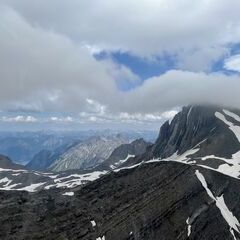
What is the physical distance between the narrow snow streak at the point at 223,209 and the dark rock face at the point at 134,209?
1.59 metres

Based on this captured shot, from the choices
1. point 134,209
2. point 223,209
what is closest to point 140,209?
point 134,209

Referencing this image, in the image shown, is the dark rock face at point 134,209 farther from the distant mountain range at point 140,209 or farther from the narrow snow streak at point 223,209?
the narrow snow streak at point 223,209

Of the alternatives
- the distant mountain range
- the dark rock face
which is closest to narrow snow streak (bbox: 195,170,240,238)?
the distant mountain range

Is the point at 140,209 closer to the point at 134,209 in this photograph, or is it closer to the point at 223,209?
the point at 134,209

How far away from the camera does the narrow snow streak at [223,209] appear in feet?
518

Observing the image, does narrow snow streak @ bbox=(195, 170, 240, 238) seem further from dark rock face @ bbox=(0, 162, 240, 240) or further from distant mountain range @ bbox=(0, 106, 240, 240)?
dark rock face @ bbox=(0, 162, 240, 240)

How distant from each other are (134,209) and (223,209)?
113ft

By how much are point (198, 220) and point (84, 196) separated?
41.8 metres

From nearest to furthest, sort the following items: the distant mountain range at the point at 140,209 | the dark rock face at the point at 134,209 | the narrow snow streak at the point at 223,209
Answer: the dark rock face at the point at 134,209 < the distant mountain range at the point at 140,209 < the narrow snow streak at the point at 223,209

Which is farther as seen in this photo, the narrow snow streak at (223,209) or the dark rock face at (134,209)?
the narrow snow streak at (223,209)

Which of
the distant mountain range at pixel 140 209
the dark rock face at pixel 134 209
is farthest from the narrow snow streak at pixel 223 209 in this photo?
the dark rock face at pixel 134 209

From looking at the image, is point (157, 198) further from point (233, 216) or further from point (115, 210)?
point (233, 216)

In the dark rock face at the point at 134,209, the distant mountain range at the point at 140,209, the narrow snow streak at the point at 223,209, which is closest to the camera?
the dark rock face at the point at 134,209

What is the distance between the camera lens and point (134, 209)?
152 metres
